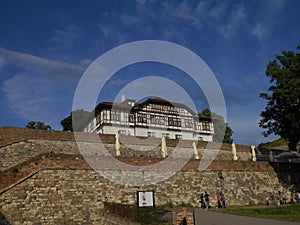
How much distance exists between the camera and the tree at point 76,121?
5545 cm

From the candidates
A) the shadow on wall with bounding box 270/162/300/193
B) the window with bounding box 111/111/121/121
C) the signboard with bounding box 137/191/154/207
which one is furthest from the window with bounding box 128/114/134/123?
the signboard with bounding box 137/191/154/207

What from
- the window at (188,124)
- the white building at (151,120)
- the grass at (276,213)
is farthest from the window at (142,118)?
the grass at (276,213)

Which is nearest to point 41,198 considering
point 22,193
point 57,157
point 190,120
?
point 22,193

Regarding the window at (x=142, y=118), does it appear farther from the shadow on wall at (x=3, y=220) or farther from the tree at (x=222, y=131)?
the shadow on wall at (x=3, y=220)

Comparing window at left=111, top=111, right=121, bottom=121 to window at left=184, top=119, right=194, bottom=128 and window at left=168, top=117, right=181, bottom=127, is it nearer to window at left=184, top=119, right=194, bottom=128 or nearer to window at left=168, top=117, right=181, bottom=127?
window at left=168, top=117, right=181, bottom=127

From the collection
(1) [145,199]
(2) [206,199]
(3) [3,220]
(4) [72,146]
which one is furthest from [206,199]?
(3) [3,220]

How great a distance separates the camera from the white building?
46.0m

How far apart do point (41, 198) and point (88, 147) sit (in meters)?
11.3

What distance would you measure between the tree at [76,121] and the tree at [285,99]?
1334 inches

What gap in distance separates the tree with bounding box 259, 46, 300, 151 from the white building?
20.5 meters

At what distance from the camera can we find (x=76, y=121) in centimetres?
5575

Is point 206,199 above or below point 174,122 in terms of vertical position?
below

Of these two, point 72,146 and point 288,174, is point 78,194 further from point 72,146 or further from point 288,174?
point 288,174

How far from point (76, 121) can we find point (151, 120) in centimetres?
1555
